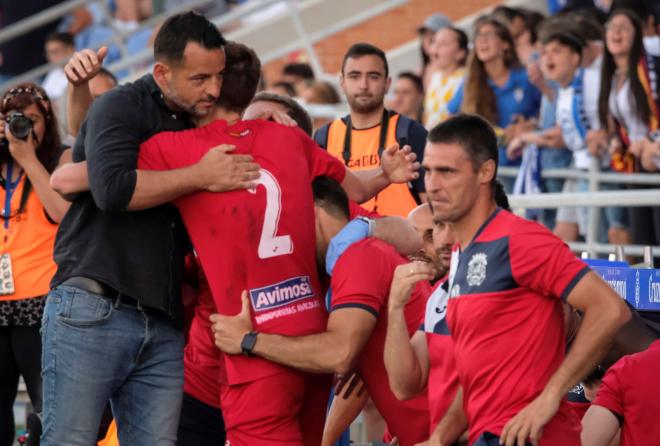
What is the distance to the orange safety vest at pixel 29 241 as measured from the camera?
7125 millimetres

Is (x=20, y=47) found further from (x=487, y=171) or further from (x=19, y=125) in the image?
(x=487, y=171)

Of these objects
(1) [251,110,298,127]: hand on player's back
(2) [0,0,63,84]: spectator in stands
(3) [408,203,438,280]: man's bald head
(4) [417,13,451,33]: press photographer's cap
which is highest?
(2) [0,0,63,84]: spectator in stands

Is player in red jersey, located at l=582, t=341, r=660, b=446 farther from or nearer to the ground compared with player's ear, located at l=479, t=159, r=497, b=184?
nearer to the ground

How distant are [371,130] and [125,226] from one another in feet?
10.5

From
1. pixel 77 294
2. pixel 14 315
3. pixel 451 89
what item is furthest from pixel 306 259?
pixel 451 89

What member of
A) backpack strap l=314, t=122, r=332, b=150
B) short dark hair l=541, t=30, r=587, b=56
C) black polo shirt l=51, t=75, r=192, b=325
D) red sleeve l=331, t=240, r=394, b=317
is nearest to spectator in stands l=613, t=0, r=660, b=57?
short dark hair l=541, t=30, r=587, b=56

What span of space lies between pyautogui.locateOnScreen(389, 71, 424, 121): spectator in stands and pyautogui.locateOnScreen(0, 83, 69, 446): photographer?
4.79 m

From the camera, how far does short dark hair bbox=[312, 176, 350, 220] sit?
545cm

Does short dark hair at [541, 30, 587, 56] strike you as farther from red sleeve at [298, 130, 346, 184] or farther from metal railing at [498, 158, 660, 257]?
red sleeve at [298, 130, 346, 184]

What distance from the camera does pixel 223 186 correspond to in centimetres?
507

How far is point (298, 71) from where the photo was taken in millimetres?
13656

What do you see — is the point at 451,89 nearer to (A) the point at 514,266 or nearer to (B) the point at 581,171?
(B) the point at 581,171

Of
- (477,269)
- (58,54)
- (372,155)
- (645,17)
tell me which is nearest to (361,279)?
(477,269)

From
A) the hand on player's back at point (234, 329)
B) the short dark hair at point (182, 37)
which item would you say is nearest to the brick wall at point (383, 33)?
the short dark hair at point (182, 37)
